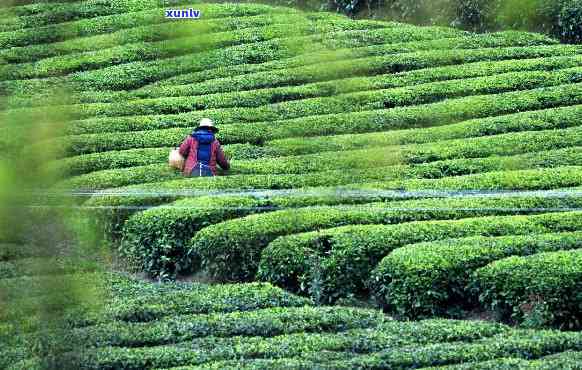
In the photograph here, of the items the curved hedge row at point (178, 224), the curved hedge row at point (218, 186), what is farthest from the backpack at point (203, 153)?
the curved hedge row at point (178, 224)

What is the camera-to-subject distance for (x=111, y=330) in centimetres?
1209

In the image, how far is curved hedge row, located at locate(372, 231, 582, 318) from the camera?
13.3 m

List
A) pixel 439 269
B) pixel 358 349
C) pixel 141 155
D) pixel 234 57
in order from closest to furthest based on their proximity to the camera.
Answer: pixel 358 349 → pixel 439 269 → pixel 141 155 → pixel 234 57

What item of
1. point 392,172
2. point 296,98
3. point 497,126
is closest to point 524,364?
point 392,172

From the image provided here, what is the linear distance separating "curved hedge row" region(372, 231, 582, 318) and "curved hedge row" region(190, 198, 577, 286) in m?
1.31

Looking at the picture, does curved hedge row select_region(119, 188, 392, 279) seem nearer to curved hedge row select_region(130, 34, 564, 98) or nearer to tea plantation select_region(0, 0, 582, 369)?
tea plantation select_region(0, 0, 582, 369)

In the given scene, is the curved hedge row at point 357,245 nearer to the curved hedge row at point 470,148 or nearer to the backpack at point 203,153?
the curved hedge row at point 470,148

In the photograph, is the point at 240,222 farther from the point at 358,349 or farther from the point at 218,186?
the point at 358,349

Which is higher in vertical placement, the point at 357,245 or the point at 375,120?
the point at 375,120

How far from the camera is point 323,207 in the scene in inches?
628

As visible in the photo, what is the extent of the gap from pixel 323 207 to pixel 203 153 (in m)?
2.60

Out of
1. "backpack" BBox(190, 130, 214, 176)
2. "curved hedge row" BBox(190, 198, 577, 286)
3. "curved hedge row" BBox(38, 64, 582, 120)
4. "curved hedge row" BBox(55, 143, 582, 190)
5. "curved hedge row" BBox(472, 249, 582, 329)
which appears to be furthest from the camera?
"curved hedge row" BBox(38, 64, 582, 120)

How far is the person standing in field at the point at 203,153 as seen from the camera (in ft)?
57.6

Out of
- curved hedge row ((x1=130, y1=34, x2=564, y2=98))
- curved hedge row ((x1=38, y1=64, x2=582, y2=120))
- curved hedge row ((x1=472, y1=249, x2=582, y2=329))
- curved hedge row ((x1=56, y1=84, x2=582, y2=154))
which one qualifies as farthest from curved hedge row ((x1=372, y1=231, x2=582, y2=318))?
curved hedge row ((x1=130, y1=34, x2=564, y2=98))
